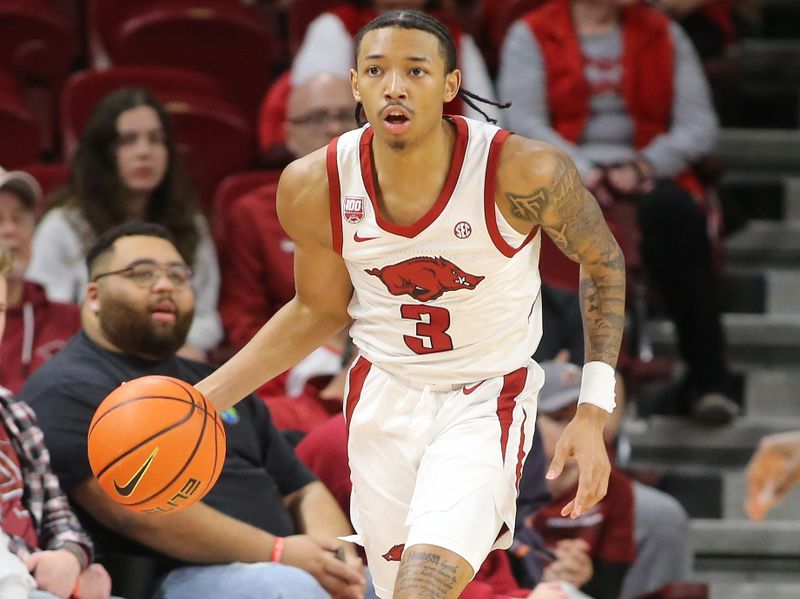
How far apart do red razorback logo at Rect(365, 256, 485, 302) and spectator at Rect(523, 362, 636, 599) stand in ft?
4.86

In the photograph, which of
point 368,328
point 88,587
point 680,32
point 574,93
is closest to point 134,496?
point 88,587

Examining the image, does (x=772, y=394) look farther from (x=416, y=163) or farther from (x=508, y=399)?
(x=416, y=163)

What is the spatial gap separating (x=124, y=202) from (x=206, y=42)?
1.37 meters

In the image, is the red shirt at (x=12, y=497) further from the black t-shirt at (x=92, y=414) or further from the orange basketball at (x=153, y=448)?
the orange basketball at (x=153, y=448)

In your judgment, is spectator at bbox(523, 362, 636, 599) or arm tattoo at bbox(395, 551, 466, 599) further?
spectator at bbox(523, 362, 636, 599)

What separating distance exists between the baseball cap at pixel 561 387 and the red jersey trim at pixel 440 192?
1.59m

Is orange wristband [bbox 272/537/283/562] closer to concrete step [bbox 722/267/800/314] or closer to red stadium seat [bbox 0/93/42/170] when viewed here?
red stadium seat [bbox 0/93/42/170]

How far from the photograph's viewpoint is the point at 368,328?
11.8ft

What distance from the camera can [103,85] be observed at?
6027 millimetres

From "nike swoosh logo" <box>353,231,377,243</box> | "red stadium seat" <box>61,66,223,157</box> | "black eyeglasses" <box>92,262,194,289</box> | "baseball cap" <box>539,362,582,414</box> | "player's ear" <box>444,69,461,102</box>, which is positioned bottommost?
"baseball cap" <box>539,362,582,414</box>

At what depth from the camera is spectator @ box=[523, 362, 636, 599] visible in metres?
4.82

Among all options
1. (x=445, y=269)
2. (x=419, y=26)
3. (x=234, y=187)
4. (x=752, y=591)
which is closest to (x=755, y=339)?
(x=752, y=591)

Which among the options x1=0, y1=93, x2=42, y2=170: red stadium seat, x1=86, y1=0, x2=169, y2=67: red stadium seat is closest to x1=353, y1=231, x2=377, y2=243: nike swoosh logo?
x1=0, y1=93, x2=42, y2=170: red stadium seat

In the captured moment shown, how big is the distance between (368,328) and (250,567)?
78 cm
